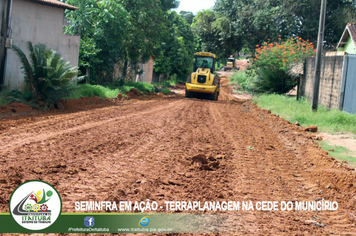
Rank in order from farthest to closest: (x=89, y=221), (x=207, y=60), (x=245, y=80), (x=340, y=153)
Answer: (x=245, y=80) < (x=207, y=60) < (x=340, y=153) < (x=89, y=221)

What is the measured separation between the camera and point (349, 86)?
1229 centimetres

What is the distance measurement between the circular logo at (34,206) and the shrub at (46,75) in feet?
29.2

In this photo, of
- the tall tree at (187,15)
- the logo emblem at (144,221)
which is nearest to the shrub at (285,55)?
the logo emblem at (144,221)

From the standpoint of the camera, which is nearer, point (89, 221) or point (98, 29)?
point (89, 221)

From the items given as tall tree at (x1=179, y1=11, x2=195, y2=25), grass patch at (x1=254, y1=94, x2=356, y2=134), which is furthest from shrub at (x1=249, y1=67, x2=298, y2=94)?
tall tree at (x1=179, y1=11, x2=195, y2=25)

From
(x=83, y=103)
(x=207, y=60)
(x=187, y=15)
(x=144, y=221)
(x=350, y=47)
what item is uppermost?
(x=187, y=15)

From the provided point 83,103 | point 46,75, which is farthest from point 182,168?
point 83,103

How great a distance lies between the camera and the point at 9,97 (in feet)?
39.5

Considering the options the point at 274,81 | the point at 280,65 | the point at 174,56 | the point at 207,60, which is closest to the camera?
the point at 280,65

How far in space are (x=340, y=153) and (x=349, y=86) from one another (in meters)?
5.30

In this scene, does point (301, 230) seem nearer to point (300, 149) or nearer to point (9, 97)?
point (300, 149)

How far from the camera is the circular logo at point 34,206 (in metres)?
3.60

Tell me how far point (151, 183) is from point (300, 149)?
4.72 m

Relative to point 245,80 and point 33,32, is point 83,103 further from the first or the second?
point 245,80
